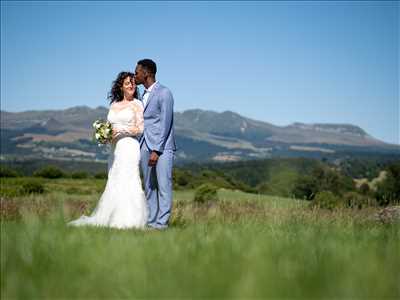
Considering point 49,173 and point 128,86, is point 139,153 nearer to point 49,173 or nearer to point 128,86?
point 128,86

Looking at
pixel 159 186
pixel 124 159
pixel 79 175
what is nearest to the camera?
pixel 159 186

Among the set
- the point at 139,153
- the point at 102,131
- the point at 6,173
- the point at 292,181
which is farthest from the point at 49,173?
the point at 139,153

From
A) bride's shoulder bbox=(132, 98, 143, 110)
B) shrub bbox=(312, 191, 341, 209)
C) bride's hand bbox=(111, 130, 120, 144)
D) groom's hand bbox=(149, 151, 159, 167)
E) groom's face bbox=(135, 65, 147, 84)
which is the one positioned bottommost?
shrub bbox=(312, 191, 341, 209)

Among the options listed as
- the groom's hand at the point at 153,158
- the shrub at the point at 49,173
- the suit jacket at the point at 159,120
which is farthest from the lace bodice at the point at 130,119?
the shrub at the point at 49,173

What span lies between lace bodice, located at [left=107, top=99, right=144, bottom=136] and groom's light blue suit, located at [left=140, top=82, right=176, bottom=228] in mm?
113

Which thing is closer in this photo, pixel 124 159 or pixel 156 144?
pixel 156 144

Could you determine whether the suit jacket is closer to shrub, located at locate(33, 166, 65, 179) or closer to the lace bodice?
the lace bodice

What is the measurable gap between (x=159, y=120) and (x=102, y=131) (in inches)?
43.7

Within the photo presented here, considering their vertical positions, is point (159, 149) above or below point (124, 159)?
above

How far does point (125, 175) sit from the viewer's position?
10.3 meters

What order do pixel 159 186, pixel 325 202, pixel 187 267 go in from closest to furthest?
pixel 187 267
pixel 159 186
pixel 325 202

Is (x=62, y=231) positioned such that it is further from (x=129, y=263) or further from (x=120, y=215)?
(x=120, y=215)

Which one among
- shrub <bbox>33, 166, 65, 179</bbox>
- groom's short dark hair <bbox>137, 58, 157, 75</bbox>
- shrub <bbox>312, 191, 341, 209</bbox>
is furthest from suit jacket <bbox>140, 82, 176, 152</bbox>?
shrub <bbox>33, 166, 65, 179</bbox>

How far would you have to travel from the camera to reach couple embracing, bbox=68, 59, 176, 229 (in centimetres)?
999
